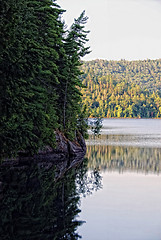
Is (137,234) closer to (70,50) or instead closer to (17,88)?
(17,88)

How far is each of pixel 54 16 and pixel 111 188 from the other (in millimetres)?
18682

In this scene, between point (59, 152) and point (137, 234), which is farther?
point (59, 152)

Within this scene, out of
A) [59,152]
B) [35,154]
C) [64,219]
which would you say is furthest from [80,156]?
[64,219]

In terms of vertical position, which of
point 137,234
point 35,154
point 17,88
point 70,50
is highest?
point 70,50

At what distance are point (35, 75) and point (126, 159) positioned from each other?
48.9ft

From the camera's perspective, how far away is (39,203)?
19484 mm

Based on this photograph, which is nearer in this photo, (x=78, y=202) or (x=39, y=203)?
(x=39, y=203)

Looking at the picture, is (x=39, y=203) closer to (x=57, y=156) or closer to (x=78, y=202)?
(x=78, y=202)

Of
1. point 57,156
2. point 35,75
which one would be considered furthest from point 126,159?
point 35,75

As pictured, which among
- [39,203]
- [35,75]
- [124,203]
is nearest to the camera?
[39,203]

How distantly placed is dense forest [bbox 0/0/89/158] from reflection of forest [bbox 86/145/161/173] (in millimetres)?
4053

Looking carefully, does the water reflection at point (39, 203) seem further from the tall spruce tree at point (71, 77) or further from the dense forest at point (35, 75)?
the tall spruce tree at point (71, 77)

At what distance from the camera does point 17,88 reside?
2050 cm

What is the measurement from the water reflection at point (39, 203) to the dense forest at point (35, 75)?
2063 mm
